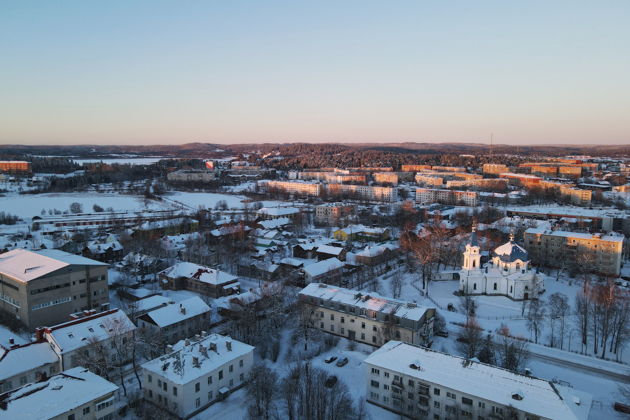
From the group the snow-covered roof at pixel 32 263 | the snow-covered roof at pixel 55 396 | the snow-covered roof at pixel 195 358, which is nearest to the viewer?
the snow-covered roof at pixel 55 396

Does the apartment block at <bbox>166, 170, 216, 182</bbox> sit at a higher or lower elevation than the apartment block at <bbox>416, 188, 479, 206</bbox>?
higher

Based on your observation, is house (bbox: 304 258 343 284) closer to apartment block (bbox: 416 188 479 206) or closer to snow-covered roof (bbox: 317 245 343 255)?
snow-covered roof (bbox: 317 245 343 255)

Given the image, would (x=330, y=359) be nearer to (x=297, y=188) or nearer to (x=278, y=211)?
(x=278, y=211)

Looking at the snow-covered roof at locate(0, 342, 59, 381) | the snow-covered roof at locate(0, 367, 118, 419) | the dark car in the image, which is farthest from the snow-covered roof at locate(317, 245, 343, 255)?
the snow-covered roof at locate(0, 367, 118, 419)

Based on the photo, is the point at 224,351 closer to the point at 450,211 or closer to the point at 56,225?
the point at 56,225

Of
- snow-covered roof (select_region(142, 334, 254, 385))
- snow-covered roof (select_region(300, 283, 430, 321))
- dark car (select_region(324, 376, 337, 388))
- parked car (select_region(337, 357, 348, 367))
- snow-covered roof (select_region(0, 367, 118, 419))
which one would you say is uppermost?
snow-covered roof (select_region(300, 283, 430, 321))

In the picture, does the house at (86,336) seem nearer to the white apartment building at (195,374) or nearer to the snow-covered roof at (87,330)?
the snow-covered roof at (87,330)

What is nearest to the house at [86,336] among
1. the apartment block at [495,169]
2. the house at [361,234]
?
the house at [361,234]
